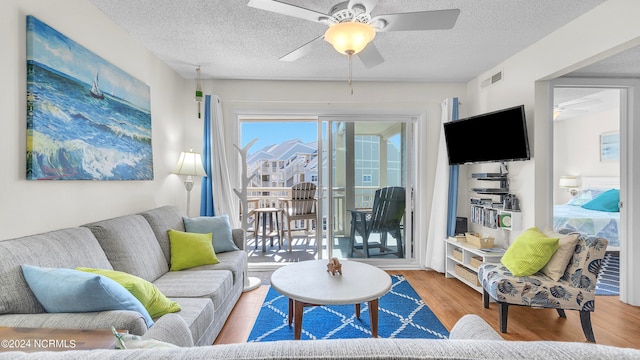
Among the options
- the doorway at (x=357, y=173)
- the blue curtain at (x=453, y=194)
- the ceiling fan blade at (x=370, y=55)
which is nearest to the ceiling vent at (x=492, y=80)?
the blue curtain at (x=453, y=194)

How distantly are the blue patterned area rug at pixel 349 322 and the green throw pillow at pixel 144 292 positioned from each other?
2.70 ft

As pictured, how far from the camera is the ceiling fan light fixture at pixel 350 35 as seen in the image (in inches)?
68.6

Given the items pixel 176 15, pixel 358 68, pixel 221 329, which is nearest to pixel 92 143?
pixel 176 15

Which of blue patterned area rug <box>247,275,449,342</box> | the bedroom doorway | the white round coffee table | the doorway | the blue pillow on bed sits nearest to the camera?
the white round coffee table

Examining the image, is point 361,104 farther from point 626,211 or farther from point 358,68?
point 626,211

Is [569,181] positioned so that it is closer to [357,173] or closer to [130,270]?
[357,173]

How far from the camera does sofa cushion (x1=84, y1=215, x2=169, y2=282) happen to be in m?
1.98

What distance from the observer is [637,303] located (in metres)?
2.81

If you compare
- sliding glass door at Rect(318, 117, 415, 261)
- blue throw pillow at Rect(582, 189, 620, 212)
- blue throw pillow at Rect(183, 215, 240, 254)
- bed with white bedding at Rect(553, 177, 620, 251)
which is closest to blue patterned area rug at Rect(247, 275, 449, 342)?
blue throw pillow at Rect(183, 215, 240, 254)

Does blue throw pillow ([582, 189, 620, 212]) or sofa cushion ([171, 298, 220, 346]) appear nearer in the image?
sofa cushion ([171, 298, 220, 346])

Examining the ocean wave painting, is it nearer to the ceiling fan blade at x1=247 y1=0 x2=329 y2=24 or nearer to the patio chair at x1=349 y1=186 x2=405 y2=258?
the ceiling fan blade at x1=247 y1=0 x2=329 y2=24

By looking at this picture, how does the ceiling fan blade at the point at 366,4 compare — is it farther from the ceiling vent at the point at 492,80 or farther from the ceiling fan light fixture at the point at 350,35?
the ceiling vent at the point at 492,80

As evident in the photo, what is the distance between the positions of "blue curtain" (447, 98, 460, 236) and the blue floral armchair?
4.29 ft

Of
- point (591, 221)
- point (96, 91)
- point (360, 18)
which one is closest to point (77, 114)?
point (96, 91)
